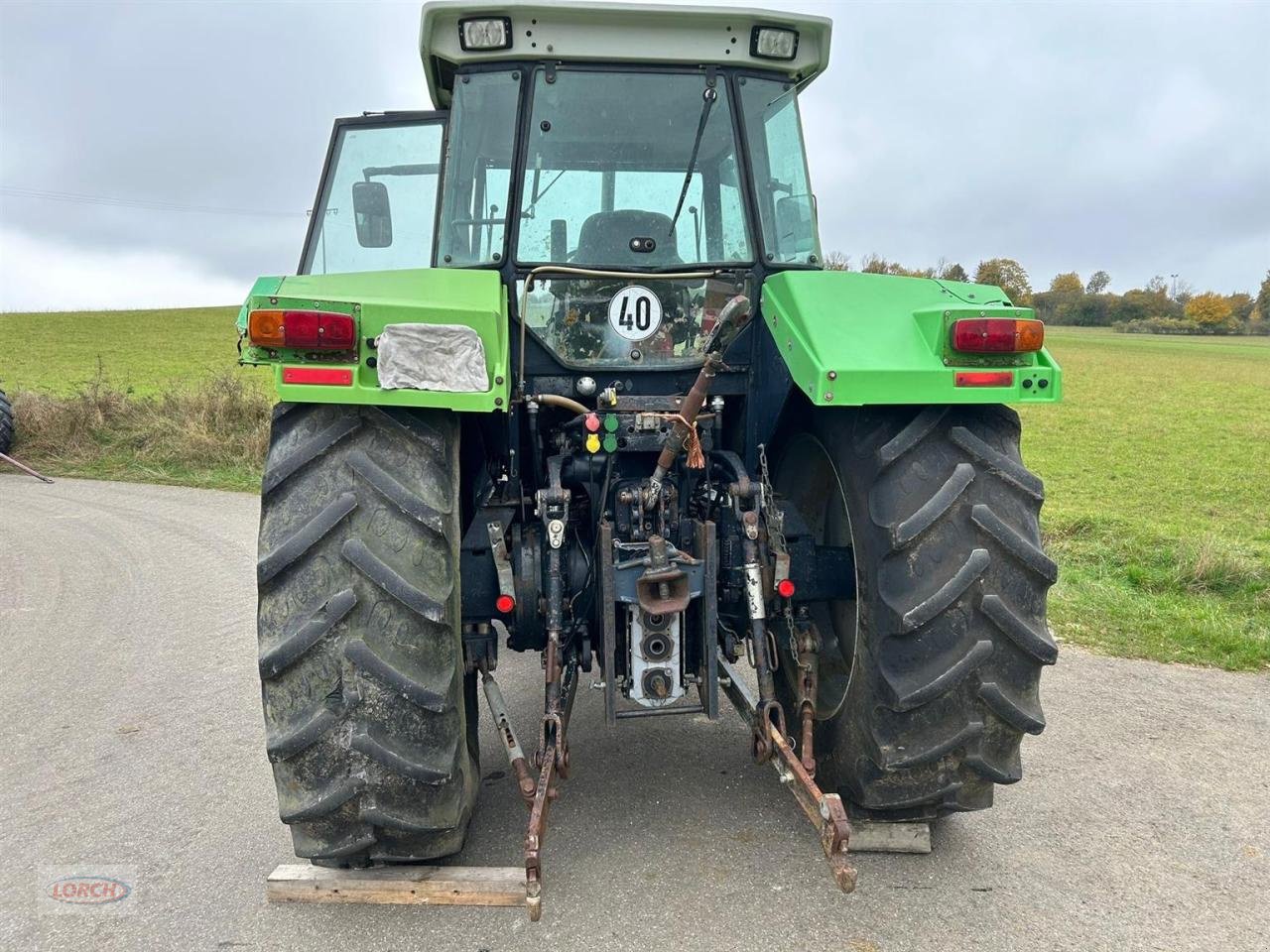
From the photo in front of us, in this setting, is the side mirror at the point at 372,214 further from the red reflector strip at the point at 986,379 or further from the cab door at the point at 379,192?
the red reflector strip at the point at 986,379

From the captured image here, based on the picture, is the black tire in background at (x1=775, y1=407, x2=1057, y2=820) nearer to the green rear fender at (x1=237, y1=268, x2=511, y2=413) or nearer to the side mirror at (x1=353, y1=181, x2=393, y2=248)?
the green rear fender at (x1=237, y1=268, x2=511, y2=413)

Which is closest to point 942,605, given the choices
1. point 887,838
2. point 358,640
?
point 887,838

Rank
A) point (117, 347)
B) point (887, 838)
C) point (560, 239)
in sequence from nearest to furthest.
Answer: point (887, 838) < point (560, 239) < point (117, 347)

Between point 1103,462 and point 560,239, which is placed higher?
point 560,239

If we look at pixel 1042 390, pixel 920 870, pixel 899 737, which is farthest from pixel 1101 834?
pixel 1042 390

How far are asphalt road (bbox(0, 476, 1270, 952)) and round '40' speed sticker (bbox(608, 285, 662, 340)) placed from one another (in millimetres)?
1645

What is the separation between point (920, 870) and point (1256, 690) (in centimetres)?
281

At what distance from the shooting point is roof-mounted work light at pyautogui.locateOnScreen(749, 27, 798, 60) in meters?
3.41

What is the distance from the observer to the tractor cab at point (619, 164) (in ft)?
10.7

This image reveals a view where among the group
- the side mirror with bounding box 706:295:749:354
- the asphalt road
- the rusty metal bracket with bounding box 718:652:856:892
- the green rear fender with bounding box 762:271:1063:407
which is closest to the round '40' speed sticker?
the side mirror with bounding box 706:295:749:354

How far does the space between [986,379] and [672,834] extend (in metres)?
1.76

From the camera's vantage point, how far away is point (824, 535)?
11.8ft

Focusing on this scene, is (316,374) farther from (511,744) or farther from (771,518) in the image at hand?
(771,518)

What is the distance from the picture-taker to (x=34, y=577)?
22.8 ft
